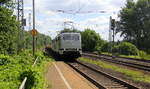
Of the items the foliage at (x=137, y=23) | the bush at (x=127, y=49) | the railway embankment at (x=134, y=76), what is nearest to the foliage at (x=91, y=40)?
the foliage at (x=137, y=23)

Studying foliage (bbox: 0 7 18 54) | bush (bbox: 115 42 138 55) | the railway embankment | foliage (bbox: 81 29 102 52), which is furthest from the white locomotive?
foliage (bbox: 81 29 102 52)

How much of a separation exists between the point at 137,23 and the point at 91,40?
1737 cm

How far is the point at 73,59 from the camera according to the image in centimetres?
4478

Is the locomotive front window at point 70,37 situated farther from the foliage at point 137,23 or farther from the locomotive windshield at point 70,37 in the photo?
the foliage at point 137,23

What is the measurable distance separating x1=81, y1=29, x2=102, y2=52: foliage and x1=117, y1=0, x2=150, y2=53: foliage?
479 inches

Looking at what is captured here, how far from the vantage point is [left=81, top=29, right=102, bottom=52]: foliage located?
94688mm

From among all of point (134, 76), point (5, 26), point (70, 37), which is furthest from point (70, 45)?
point (134, 76)

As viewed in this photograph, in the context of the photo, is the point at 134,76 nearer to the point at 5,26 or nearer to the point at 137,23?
the point at 5,26

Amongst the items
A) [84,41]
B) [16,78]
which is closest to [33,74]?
[16,78]

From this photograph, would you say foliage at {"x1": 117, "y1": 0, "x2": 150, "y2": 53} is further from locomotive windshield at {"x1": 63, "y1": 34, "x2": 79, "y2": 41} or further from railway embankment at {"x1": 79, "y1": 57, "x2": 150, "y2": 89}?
railway embankment at {"x1": 79, "y1": 57, "x2": 150, "y2": 89}

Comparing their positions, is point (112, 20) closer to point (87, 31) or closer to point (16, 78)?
point (16, 78)

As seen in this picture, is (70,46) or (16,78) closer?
(16,78)

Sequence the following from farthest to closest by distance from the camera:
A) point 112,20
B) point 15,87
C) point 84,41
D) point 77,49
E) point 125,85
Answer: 1. point 84,41
2. point 112,20
3. point 77,49
4. point 125,85
5. point 15,87

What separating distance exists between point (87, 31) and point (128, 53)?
3285 cm
